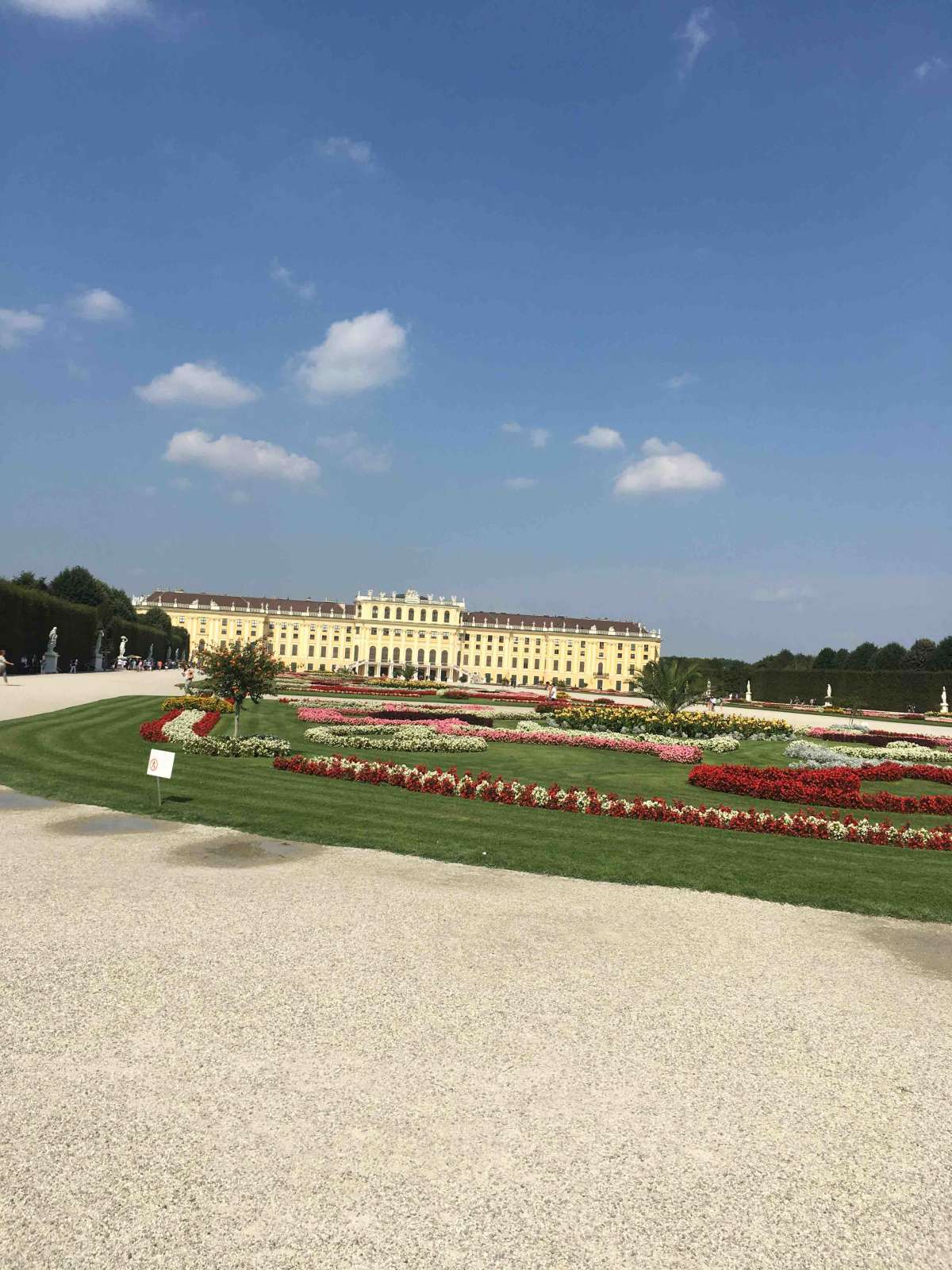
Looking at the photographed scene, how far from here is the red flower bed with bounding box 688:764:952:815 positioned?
14.3 m

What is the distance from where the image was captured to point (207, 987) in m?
5.17

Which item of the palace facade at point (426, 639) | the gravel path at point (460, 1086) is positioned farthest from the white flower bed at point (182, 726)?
the palace facade at point (426, 639)

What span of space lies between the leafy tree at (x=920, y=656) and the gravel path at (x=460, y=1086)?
4177 inches

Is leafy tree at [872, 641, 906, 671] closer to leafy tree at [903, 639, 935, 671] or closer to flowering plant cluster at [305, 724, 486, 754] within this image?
leafy tree at [903, 639, 935, 671]

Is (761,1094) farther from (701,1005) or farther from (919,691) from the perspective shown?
(919,691)

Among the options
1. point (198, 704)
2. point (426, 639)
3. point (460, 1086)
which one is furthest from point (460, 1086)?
point (426, 639)

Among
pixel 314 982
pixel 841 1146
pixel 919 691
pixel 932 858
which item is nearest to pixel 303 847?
pixel 314 982

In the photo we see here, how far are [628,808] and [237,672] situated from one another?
8824 mm

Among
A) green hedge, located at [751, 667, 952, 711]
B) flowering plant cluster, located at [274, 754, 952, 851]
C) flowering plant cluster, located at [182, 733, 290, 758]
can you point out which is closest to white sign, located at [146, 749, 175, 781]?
flowering plant cluster, located at [274, 754, 952, 851]

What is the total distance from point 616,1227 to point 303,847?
644 centimetres

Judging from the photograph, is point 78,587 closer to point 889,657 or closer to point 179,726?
point 179,726

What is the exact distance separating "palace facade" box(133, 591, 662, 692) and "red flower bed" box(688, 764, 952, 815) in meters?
120

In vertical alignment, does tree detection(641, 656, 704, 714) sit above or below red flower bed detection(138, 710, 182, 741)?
above

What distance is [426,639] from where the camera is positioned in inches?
5458
